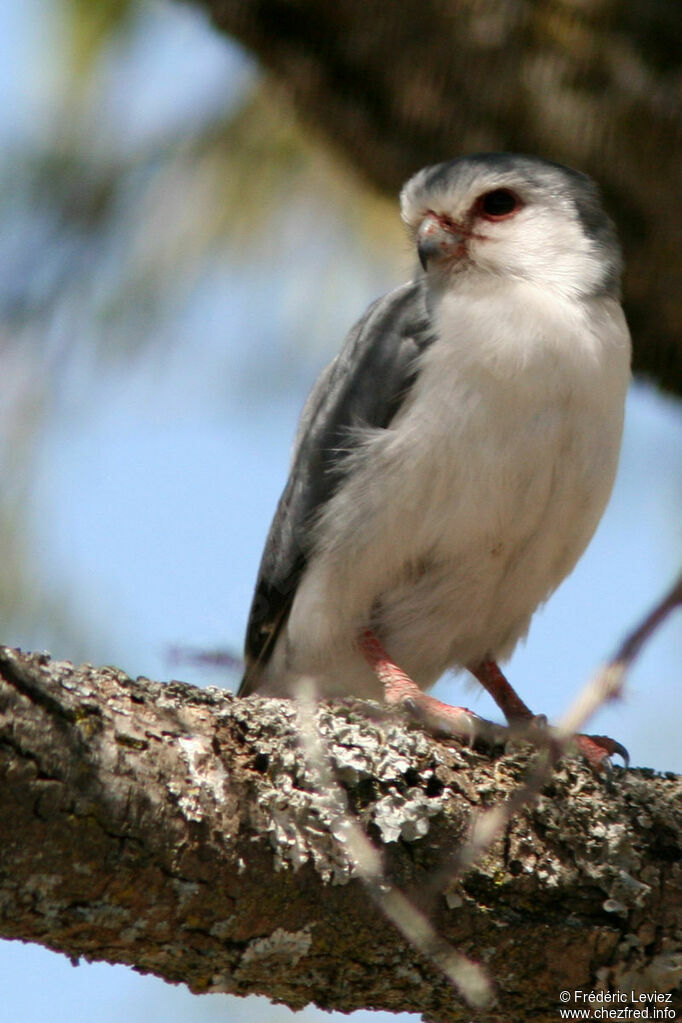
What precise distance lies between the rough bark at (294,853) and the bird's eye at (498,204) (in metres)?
2.20

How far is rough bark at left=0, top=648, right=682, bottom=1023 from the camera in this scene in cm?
251

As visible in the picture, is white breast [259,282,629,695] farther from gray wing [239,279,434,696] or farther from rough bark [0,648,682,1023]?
rough bark [0,648,682,1023]

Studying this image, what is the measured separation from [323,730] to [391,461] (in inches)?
53.1

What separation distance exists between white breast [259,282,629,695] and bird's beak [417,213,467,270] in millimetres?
195

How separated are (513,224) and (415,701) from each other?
6.04ft

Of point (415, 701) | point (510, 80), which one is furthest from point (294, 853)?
point (510, 80)

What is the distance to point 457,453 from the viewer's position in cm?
413

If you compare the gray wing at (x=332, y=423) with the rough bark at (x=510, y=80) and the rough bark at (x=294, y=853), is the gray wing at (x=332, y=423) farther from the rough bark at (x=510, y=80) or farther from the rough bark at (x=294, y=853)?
the rough bark at (x=294, y=853)

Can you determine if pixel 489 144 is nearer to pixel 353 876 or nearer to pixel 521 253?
pixel 521 253

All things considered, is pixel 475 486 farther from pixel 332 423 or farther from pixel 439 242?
pixel 439 242

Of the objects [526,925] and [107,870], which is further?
[526,925]

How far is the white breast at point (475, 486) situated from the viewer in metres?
4.16

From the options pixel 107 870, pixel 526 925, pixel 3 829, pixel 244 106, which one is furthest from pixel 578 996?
pixel 244 106

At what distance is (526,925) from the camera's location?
3.05 metres
